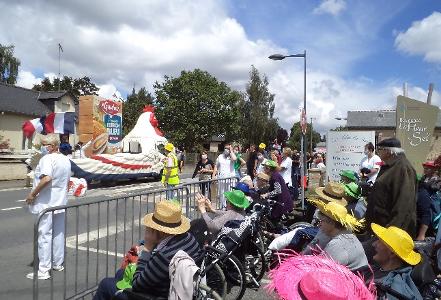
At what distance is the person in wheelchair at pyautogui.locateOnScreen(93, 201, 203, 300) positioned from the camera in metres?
3.26

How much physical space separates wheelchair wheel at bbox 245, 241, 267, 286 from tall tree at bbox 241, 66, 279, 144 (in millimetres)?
52566

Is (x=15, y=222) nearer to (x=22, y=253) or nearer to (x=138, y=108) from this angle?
(x=22, y=253)

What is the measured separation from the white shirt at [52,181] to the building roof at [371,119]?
6976 cm

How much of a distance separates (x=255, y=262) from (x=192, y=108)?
4257 cm

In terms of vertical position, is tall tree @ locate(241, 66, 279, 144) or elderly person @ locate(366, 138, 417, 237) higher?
tall tree @ locate(241, 66, 279, 144)

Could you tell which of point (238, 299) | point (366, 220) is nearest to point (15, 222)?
point (238, 299)

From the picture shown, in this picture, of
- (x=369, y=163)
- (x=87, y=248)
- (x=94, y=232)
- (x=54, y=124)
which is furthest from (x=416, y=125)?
(x=54, y=124)

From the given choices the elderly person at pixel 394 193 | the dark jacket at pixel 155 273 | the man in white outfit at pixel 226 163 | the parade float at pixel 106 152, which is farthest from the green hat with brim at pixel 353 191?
the parade float at pixel 106 152

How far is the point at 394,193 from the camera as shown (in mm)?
4426

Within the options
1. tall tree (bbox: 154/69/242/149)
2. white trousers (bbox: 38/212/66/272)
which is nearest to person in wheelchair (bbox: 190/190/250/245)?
white trousers (bbox: 38/212/66/272)

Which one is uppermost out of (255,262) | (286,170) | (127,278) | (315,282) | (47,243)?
(286,170)

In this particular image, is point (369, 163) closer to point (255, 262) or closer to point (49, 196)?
point (255, 262)

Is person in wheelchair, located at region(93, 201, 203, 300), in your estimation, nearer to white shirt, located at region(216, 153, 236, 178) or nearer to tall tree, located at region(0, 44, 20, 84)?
white shirt, located at region(216, 153, 236, 178)

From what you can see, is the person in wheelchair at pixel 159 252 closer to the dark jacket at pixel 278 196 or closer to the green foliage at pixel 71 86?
the dark jacket at pixel 278 196
